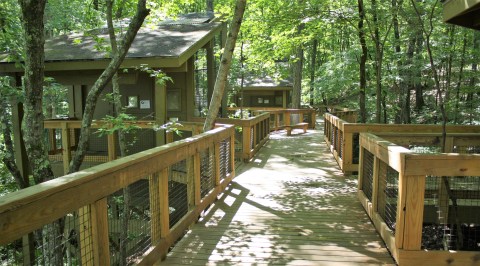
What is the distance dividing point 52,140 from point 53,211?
8426 millimetres

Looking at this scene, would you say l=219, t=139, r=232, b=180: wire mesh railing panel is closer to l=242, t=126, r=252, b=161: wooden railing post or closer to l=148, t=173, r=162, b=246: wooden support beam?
l=242, t=126, r=252, b=161: wooden railing post

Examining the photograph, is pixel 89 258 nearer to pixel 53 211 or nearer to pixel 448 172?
pixel 53 211

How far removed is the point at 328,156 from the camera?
32.9ft

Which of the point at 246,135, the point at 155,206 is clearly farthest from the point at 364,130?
the point at 155,206

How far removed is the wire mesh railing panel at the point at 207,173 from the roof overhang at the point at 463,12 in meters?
3.48

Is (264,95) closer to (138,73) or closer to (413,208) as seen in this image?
(138,73)

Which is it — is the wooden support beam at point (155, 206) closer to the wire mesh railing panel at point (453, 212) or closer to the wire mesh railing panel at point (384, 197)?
the wire mesh railing panel at point (384, 197)

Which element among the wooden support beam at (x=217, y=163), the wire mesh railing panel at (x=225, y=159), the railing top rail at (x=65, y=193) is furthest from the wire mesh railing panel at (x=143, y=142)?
the railing top rail at (x=65, y=193)

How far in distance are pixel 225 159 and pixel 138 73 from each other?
12.3 feet

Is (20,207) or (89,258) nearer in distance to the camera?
(20,207)

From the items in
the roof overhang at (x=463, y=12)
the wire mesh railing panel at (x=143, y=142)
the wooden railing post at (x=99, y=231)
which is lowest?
the wire mesh railing panel at (x=143, y=142)

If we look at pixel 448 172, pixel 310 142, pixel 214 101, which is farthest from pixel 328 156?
pixel 448 172

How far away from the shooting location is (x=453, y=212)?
493 cm

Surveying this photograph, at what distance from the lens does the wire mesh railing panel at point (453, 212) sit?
4.82m
